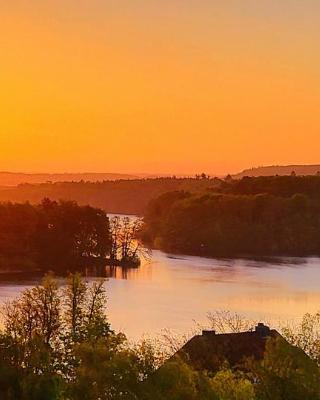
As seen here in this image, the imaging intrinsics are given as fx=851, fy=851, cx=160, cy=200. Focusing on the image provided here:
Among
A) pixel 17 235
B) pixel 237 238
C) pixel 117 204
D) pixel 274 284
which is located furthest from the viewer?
pixel 117 204

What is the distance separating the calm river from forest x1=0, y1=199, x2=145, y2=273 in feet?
8.35

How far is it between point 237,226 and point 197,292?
3037 centimetres

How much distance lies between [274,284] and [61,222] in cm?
1519

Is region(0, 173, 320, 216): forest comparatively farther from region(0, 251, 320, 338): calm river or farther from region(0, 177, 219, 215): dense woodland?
region(0, 251, 320, 338): calm river

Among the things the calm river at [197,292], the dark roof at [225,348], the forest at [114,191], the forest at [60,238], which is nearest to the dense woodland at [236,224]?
the forest at [60,238]

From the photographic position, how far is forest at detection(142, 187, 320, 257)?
61.9 m

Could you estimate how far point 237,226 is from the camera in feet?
213

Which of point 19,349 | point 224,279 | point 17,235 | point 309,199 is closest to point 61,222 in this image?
point 17,235

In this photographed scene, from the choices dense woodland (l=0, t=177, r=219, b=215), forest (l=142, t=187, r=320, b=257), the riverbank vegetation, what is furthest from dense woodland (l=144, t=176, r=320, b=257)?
the riverbank vegetation

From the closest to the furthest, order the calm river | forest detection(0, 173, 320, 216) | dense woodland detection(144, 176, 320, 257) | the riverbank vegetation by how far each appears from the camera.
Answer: the riverbank vegetation
the calm river
dense woodland detection(144, 176, 320, 257)
forest detection(0, 173, 320, 216)

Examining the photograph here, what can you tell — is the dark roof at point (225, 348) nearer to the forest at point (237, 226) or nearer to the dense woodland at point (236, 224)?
the dense woodland at point (236, 224)

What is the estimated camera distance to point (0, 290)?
33.8 metres

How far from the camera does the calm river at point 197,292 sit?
2748 cm

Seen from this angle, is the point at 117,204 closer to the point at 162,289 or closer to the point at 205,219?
the point at 205,219
